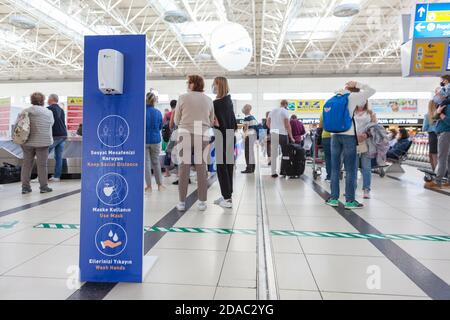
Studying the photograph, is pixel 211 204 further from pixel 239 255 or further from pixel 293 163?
pixel 293 163

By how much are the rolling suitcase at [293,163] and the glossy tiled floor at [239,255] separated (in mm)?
2392

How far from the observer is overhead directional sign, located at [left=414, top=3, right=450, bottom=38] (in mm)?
6348

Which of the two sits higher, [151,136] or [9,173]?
[151,136]

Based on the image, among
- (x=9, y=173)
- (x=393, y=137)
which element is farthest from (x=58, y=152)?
(x=393, y=137)

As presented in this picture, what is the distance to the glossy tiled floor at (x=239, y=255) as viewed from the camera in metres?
1.68

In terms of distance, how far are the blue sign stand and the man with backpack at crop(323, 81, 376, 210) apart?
240cm

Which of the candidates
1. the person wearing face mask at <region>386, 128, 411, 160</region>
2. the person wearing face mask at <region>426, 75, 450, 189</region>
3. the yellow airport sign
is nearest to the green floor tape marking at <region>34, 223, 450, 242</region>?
the person wearing face mask at <region>426, 75, 450, 189</region>

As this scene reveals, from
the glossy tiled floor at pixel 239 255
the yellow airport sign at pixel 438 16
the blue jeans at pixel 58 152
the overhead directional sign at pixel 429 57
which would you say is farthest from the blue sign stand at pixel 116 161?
the yellow airport sign at pixel 438 16

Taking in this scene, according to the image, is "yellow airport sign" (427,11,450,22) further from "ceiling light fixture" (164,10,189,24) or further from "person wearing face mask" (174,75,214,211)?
"ceiling light fixture" (164,10,189,24)

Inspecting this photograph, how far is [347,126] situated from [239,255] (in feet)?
6.51

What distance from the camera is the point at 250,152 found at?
→ 711cm
